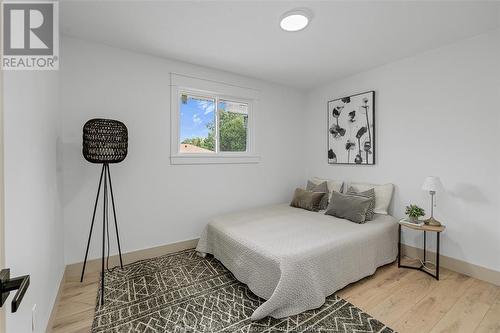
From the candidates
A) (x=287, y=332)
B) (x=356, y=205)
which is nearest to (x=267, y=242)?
(x=287, y=332)

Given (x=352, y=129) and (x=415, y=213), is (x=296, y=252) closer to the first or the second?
(x=415, y=213)

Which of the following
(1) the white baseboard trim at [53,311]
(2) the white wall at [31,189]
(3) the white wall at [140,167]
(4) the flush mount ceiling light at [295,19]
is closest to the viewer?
(2) the white wall at [31,189]

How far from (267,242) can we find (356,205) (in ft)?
4.27

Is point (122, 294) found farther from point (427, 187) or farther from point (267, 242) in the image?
point (427, 187)

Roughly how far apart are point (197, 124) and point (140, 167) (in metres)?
0.96

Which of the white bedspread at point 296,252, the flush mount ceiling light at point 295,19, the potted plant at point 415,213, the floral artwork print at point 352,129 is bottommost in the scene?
the white bedspread at point 296,252

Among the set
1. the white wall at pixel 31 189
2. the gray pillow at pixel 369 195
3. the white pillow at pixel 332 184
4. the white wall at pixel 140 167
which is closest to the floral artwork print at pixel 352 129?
the white pillow at pixel 332 184

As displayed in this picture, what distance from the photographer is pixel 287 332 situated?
165 centimetres

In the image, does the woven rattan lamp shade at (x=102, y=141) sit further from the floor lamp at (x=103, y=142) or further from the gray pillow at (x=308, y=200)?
the gray pillow at (x=308, y=200)

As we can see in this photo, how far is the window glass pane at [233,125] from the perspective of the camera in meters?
3.45

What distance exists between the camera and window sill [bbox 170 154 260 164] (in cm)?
299

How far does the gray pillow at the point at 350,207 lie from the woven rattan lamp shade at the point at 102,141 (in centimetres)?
251

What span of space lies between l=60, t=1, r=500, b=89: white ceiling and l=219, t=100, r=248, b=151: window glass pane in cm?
68

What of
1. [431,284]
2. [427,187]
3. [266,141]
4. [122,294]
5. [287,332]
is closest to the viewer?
[287,332]
